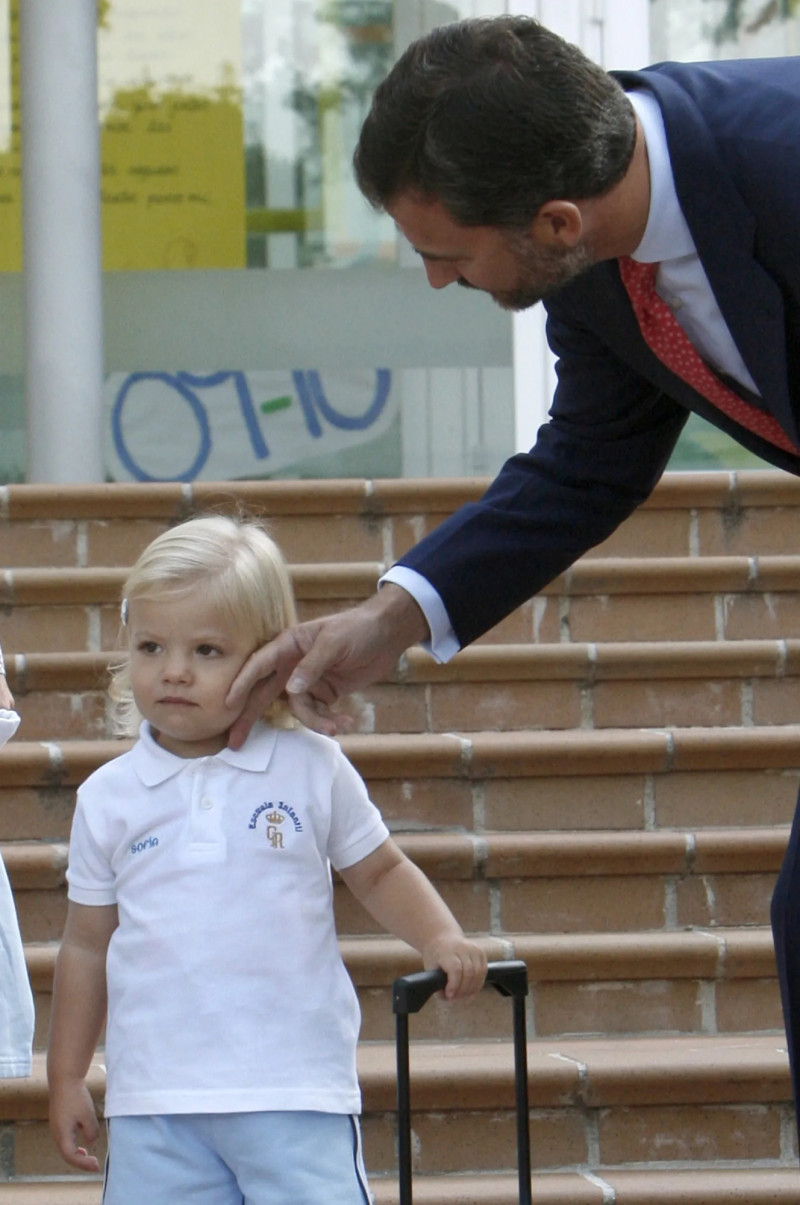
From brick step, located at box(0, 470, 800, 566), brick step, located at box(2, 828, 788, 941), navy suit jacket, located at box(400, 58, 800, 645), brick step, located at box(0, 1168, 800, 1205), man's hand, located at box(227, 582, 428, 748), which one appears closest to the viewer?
navy suit jacket, located at box(400, 58, 800, 645)

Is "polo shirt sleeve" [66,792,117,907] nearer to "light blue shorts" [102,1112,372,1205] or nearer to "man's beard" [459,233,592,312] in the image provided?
"light blue shorts" [102,1112,372,1205]

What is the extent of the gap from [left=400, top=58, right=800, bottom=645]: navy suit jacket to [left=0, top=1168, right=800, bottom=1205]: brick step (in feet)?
3.82

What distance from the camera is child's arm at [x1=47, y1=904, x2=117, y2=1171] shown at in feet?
6.70

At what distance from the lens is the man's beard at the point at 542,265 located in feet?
5.51

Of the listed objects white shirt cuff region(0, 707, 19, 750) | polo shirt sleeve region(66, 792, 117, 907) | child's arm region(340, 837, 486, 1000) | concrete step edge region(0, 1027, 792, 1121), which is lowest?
concrete step edge region(0, 1027, 792, 1121)

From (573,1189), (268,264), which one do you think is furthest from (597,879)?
Answer: (268,264)

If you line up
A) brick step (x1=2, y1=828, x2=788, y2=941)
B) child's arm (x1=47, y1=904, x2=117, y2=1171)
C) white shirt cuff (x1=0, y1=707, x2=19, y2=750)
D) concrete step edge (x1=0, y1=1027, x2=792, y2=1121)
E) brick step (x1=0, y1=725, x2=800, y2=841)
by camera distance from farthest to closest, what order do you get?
brick step (x1=0, y1=725, x2=800, y2=841)
brick step (x1=2, y1=828, x2=788, y2=941)
concrete step edge (x1=0, y1=1027, x2=792, y2=1121)
white shirt cuff (x1=0, y1=707, x2=19, y2=750)
child's arm (x1=47, y1=904, x2=117, y2=1171)

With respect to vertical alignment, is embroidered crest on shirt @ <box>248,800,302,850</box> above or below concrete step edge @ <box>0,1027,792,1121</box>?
above

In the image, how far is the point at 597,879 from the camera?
340cm

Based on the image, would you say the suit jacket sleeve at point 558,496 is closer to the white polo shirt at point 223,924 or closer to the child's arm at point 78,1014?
the white polo shirt at point 223,924

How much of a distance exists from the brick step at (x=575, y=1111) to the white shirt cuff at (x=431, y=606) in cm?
112

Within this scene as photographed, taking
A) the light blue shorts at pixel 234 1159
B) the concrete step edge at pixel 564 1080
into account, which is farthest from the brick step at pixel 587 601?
the light blue shorts at pixel 234 1159

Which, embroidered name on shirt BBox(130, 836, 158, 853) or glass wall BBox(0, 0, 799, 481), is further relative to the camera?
glass wall BBox(0, 0, 799, 481)

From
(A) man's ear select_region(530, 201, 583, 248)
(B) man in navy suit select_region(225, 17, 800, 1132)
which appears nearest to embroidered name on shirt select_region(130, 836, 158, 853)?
(B) man in navy suit select_region(225, 17, 800, 1132)
